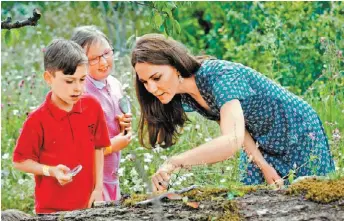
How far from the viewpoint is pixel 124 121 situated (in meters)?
4.41

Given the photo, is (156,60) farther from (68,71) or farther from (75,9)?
(75,9)

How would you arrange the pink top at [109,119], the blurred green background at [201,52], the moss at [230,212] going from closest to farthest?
1. the moss at [230,212]
2. the pink top at [109,119]
3. the blurred green background at [201,52]

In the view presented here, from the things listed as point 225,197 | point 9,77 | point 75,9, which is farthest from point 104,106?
point 75,9

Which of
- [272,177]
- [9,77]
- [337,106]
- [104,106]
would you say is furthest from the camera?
[9,77]

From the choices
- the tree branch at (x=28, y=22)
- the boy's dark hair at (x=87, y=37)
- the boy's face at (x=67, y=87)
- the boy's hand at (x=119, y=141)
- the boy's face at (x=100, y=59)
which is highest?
the tree branch at (x=28, y=22)

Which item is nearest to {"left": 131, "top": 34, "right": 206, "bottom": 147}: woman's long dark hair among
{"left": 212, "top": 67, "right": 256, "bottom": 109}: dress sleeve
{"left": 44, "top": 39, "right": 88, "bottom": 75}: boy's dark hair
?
{"left": 212, "top": 67, "right": 256, "bottom": 109}: dress sleeve

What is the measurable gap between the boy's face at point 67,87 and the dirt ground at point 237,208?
0.81m

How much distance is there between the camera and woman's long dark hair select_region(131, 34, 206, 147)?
12.3 feet

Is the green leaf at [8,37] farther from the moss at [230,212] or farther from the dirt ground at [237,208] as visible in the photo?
the moss at [230,212]

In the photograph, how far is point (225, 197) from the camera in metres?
3.05

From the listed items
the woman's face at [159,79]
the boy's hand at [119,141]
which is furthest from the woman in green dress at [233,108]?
the boy's hand at [119,141]

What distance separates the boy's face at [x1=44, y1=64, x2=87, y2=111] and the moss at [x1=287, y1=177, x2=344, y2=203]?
1157 millimetres

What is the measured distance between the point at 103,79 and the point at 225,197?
1.53 m

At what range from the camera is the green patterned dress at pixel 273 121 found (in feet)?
12.7
